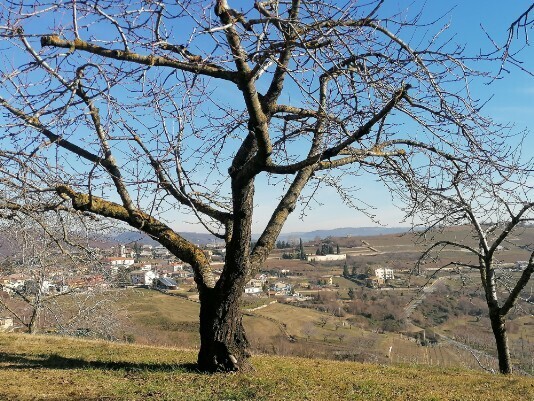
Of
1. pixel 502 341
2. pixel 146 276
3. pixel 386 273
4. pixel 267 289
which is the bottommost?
pixel 267 289

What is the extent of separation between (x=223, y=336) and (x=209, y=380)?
66 centimetres

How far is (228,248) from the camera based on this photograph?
6.82m

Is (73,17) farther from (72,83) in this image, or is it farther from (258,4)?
(258,4)

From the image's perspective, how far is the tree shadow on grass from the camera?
7.04 metres

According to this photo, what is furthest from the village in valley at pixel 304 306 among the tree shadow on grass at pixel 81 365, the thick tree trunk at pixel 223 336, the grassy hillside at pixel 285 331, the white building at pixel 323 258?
the white building at pixel 323 258

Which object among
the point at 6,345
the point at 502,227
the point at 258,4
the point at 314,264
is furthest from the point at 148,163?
the point at 314,264

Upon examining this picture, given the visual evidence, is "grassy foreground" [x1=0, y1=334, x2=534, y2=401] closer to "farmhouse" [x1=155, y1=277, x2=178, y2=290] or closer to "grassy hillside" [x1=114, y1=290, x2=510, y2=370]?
"farmhouse" [x1=155, y1=277, x2=178, y2=290]

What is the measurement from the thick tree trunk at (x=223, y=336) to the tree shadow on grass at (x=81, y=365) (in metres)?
0.30

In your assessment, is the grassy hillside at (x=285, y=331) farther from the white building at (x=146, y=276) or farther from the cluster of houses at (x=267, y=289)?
the cluster of houses at (x=267, y=289)

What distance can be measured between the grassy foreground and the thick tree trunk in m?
0.24

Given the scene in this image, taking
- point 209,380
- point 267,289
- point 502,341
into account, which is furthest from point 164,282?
point 267,289

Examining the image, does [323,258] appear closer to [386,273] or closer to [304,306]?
[304,306]

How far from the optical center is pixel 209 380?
6.21 meters

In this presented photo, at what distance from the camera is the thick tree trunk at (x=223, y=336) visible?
670 cm
